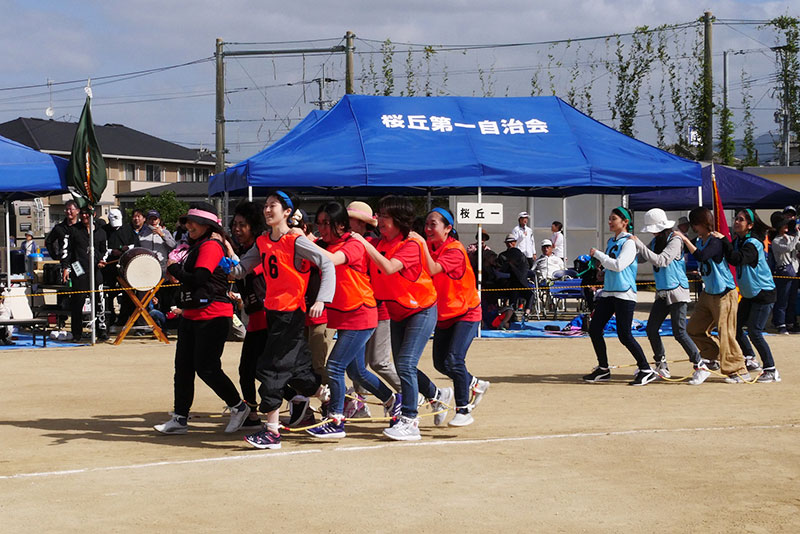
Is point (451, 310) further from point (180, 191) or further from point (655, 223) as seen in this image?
point (180, 191)

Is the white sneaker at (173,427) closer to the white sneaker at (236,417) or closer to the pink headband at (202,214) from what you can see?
the white sneaker at (236,417)

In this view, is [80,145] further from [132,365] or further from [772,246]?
[772,246]

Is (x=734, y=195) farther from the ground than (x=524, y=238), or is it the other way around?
(x=734, y=195)

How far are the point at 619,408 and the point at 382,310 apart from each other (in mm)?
2439

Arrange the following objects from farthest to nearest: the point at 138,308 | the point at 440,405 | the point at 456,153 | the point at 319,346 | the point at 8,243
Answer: the point at 8,243
the point at 456,153
the point at 138,308
the point at 319,346
the point at 440,405

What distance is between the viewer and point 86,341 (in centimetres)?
1574

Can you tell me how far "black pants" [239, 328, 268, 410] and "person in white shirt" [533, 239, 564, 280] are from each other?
1172 cm

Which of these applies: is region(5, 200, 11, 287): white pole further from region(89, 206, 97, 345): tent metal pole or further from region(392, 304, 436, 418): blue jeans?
region(392, 304, 436, 418): blue jeans

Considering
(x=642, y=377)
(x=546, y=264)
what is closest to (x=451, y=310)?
(x=642, y=377)

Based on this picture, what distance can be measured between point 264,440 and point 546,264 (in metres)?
12.9

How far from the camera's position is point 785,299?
672 inches

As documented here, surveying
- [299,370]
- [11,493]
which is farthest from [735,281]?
[11,493]

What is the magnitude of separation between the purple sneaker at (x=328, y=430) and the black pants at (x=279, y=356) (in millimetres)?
495

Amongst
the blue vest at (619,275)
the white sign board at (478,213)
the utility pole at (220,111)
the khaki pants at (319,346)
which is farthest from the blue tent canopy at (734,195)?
the utility pole at (220,111)
